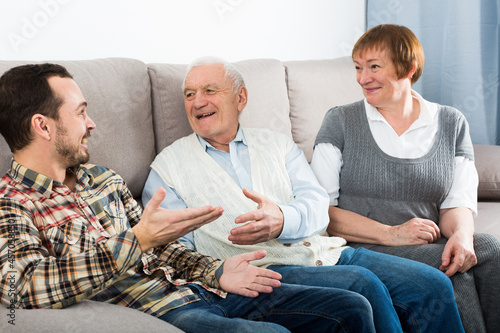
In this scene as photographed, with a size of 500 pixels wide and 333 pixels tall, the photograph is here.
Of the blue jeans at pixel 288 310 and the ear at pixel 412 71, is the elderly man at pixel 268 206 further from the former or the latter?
the ear at pixel 412 71

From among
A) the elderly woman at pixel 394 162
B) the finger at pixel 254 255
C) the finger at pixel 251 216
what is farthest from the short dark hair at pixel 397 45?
the finger at pixel 254 255

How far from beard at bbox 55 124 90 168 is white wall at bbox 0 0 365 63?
69 cm

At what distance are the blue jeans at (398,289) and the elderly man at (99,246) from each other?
113 millimetres

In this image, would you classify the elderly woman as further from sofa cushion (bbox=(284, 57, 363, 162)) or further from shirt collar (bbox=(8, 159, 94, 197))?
shirt collar (bbox=(8, 159, 94, 197))

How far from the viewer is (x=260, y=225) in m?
1.45

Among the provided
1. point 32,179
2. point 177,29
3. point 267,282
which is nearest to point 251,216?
point 267,282

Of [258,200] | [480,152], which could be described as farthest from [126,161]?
[480,152]

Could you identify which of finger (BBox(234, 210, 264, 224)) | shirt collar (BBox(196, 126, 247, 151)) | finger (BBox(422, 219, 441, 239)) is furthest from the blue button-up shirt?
finger (BBox(422, 219, 441, 239))

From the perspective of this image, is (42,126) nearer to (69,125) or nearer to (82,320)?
(69,125)

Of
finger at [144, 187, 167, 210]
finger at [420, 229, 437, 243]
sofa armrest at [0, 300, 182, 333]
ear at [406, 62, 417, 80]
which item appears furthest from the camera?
ear at [406, 62, 417, 80]

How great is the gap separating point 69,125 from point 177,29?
109 cm

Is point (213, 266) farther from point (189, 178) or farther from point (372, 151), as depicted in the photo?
point (372, 151)

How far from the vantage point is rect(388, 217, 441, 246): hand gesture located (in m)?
1.67

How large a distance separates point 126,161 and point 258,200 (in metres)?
0.48
